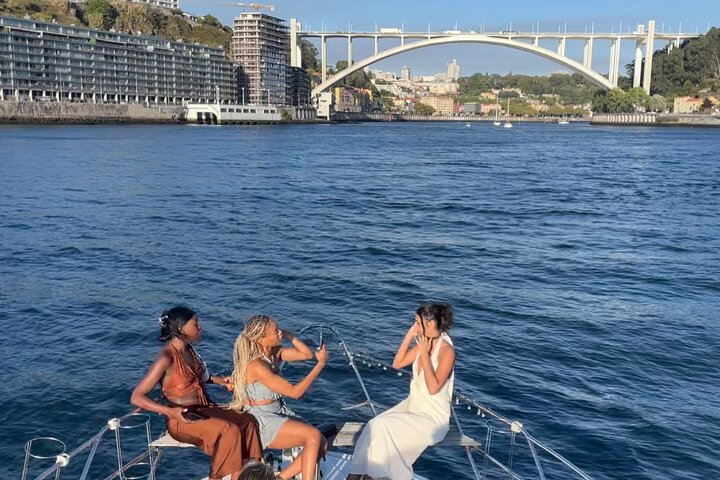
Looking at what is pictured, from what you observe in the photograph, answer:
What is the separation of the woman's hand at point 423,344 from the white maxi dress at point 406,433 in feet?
0.24

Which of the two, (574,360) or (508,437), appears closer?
(508,437)

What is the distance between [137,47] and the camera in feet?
419

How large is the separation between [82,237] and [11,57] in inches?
3959

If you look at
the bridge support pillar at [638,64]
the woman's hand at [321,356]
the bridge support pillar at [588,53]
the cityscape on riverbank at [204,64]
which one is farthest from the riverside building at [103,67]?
the woman's hand at [321,356]

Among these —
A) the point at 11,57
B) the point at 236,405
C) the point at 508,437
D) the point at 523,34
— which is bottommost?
the point at 508,437

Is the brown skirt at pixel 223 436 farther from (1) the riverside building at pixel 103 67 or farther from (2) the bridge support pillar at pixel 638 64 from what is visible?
(2) the bridge support pillar at pixel 638 64

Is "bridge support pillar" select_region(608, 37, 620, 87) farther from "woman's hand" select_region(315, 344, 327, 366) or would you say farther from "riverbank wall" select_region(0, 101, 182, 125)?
"woman's hand" select_region(315, 344, 327, 366)

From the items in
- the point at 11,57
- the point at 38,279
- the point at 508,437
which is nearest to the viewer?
the point at 508,437

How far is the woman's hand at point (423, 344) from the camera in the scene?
15.3 feet

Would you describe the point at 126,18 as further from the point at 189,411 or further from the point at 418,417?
the point at 418,417

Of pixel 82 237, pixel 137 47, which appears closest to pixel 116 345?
pixel 82 237

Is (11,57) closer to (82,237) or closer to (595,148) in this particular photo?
(595,148)

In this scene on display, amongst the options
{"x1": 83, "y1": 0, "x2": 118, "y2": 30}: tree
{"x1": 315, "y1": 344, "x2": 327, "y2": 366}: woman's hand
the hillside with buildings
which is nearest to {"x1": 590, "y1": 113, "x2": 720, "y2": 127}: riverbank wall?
the hillside with buildings

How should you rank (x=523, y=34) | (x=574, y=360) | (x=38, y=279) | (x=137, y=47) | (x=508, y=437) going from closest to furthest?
(x=508, y=437) → (x=574, y=360) → (x=38, y=279) → (x=137, y=47) → (x=523, y=34)
